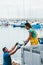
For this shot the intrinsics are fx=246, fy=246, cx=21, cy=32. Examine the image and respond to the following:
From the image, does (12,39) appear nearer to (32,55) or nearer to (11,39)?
(11,39)

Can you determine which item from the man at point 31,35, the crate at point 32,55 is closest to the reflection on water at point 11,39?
the man at point 31,35

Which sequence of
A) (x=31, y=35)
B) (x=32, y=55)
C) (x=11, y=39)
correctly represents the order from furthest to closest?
(x=11, y=39) → (x=31, y=35) → (x=32, y=55)

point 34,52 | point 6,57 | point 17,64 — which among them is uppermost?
point 34,52

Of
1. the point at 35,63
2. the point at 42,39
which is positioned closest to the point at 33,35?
the point at 42,39

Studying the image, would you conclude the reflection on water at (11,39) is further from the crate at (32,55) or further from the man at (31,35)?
the crate at (32,55)

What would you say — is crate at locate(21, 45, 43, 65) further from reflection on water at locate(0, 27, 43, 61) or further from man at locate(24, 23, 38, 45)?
reflection on water at locate(0, 27, 43, 61)

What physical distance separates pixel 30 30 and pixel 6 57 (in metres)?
0.86

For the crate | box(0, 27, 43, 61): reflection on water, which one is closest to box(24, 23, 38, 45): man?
the crate

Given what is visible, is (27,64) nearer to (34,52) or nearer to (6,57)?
(34,52)

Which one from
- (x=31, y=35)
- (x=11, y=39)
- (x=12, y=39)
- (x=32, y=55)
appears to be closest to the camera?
(x=32, y=55)

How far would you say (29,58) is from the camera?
16.1ft

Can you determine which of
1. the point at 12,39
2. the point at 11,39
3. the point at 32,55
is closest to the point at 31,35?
the point at 32,55

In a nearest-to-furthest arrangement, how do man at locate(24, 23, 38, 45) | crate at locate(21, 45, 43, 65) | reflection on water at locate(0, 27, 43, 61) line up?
crate at locate(21, 45, 43, 65), man at locate(24, 23, 38, 45), reflection on water at locate(0, 27, 43, 61)

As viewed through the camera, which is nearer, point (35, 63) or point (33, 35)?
point (35, 63)
